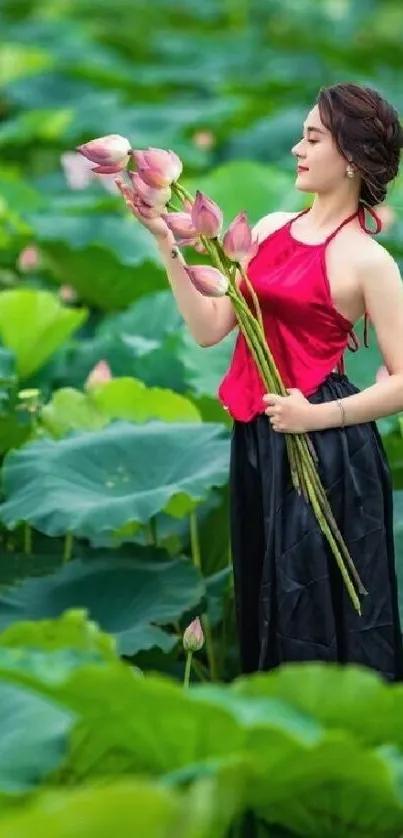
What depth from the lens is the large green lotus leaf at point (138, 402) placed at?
2.97 metres


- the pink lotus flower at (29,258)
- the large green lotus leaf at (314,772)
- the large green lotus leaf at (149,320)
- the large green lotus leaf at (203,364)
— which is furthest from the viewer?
the pink lotus flower at (29,258)

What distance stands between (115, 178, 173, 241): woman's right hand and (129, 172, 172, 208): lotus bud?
0.9 inches

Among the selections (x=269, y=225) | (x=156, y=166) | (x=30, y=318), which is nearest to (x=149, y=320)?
(x=30, y=318)

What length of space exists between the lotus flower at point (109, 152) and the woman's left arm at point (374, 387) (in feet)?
0.93

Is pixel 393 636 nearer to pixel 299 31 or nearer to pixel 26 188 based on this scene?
pixel 26 188

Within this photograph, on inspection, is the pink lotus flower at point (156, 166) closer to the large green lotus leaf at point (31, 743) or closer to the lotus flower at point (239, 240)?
the lotus flower at point (239, 240)

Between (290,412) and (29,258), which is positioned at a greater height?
(29,258)

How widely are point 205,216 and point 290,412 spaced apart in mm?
237

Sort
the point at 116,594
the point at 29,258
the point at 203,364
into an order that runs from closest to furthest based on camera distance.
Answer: the point at 116,594, the point at 203,364, the point at 29,258

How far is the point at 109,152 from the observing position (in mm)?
1858

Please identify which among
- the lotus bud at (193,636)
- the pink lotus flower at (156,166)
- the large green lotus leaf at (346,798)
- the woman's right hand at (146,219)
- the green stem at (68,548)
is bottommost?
the large green lotus leaf at (346,798)

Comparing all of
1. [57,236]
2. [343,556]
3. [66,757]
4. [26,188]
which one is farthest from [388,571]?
[26,188]

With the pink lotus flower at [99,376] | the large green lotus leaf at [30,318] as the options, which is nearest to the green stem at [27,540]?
the pink lotus flower at [99,376]

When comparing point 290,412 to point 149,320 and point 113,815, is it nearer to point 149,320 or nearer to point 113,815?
point 113,815
